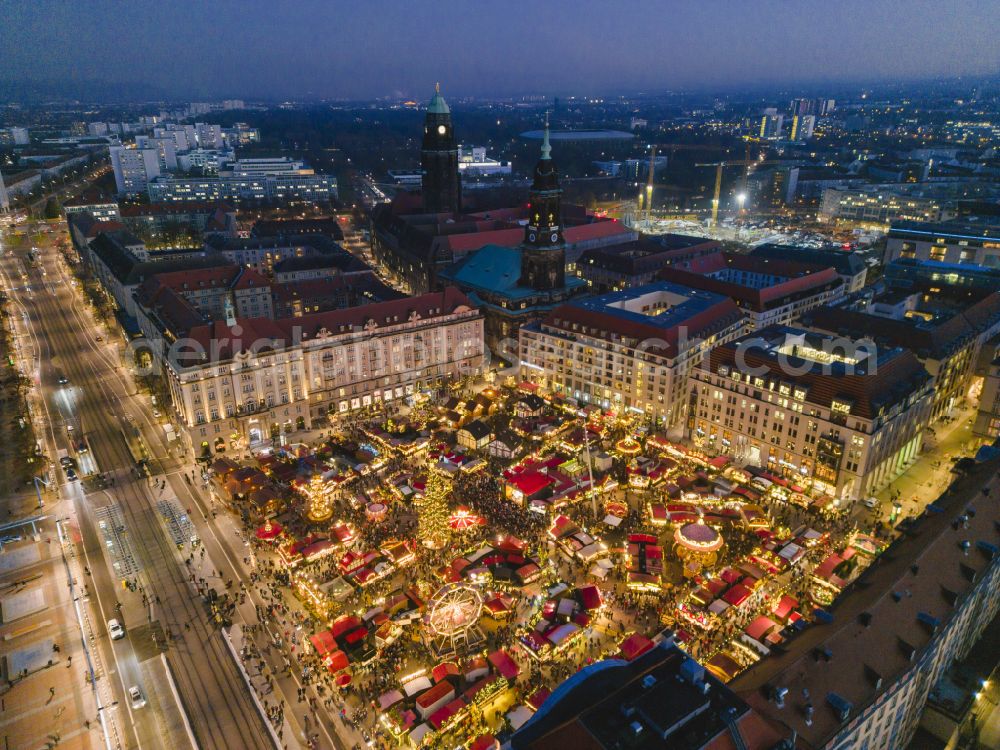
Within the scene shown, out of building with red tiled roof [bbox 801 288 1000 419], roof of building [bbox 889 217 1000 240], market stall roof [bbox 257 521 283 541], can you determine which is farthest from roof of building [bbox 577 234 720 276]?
market stall roof [bbox 257 521 283 541]

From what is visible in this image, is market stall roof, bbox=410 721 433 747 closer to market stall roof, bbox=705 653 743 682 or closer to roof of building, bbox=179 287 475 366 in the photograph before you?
market stall roof, bbox=705 653 743 682

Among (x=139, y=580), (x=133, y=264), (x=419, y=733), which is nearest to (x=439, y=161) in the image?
(x=133, y=264)

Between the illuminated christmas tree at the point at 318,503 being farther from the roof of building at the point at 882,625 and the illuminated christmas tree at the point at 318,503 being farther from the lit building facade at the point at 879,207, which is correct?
the lit building facade at the point at 879,207

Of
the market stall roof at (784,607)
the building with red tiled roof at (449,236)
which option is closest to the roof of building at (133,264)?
the building with red tiled roof at (449,236)

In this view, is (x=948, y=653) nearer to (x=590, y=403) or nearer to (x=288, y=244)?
(x=590, y=403)

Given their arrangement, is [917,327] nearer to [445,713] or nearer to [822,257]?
A: [822,257]
